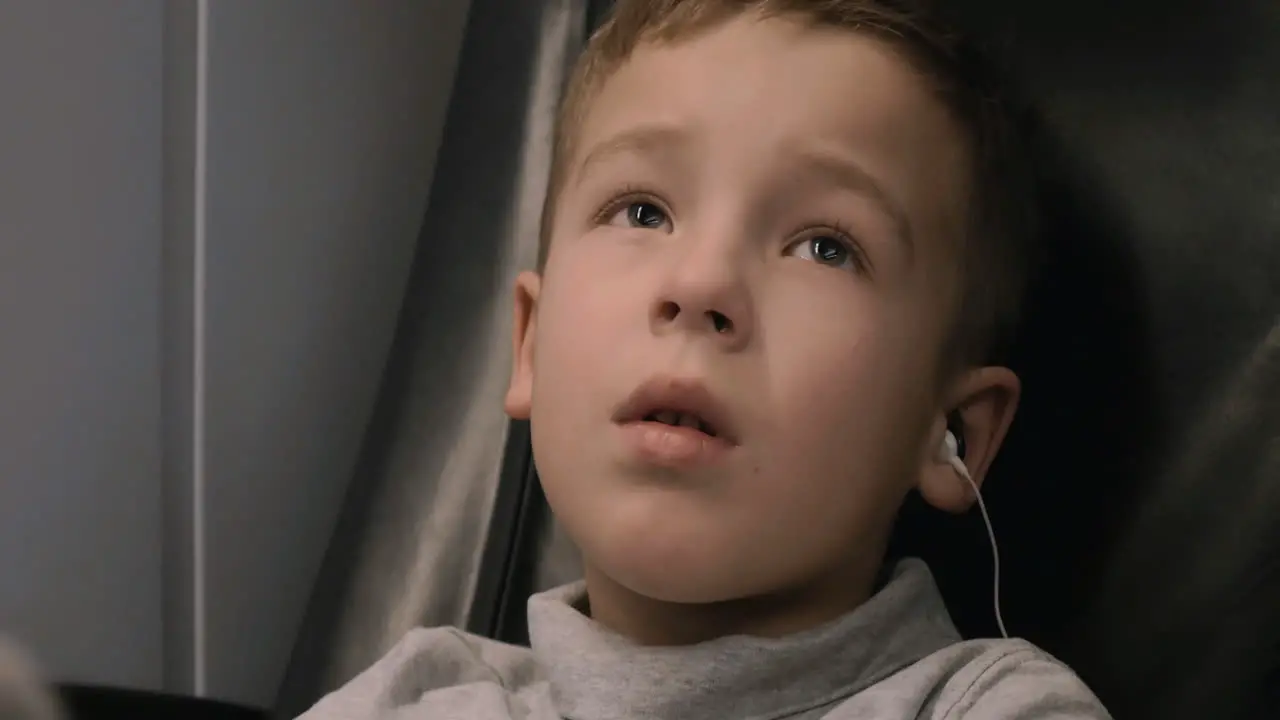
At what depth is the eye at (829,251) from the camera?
0.78 meters

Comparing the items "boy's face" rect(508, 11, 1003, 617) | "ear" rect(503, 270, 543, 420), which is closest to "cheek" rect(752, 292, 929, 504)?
"boy's face" rect(508, 11, 1003, 617)

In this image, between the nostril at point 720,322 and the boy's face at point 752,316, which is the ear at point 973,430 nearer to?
the boy's face at point 752,316

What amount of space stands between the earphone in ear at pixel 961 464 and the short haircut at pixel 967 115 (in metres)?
0.04

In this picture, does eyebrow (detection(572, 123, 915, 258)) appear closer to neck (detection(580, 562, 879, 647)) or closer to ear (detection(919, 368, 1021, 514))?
ear (detection(919, 368, 1021, 514))

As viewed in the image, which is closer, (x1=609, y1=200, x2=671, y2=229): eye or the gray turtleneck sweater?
the gray turtleneck sweater

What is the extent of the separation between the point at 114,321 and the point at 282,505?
26cm

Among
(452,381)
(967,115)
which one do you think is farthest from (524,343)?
(967,115)

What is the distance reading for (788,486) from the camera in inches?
29.0

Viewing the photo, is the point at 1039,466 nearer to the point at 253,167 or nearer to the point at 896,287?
the point at 896,287

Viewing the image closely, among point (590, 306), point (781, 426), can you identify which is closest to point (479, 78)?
point (590, 306)

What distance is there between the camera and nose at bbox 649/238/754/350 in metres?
0.72

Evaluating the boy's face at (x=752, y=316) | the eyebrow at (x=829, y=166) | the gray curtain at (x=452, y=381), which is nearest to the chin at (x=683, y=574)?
the boy's face at (x=752, y=316)

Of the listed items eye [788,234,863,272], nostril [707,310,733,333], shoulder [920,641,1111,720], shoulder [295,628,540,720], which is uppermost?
eye [788,234,863,272]

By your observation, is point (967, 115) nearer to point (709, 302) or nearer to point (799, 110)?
point (799, 110)
